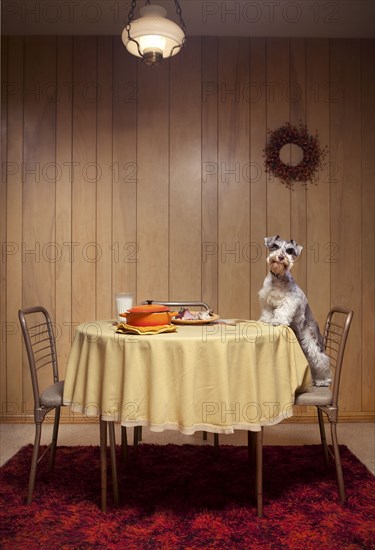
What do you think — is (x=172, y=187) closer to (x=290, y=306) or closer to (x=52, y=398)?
(x=290, y=306)

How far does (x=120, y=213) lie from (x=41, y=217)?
1.99 ft

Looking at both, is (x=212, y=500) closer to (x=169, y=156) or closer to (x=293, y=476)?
(x=293, y=476)

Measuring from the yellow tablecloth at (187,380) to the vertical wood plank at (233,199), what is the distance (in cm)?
153

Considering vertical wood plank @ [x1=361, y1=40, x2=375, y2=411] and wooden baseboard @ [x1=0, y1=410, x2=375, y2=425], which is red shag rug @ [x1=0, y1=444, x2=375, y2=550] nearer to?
wooden baseboard @ [x1=0, y1=410, x2=375, y2=425]

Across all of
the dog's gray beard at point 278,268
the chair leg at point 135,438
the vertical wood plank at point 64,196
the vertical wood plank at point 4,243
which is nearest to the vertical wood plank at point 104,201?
the vertical wood plank at point 64,196

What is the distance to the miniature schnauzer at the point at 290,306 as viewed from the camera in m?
2.23

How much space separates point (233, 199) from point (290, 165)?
1.65 feet

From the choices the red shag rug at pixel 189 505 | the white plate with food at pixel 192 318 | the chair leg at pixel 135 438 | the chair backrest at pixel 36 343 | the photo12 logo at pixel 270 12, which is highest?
the photo12 logo at pixel 270 12

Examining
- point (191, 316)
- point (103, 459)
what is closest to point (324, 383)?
point (191, 316)

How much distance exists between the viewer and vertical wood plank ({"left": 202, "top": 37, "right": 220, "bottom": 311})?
3.56 metres

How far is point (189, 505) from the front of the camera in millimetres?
2162

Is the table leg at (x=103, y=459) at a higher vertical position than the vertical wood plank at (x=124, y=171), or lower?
lower

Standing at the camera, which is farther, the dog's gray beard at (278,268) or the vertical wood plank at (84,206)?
the vertical wood plank at (84,206)

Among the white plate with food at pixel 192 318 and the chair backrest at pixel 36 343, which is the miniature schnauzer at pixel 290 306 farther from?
the chair backrest at pixel 36 343
